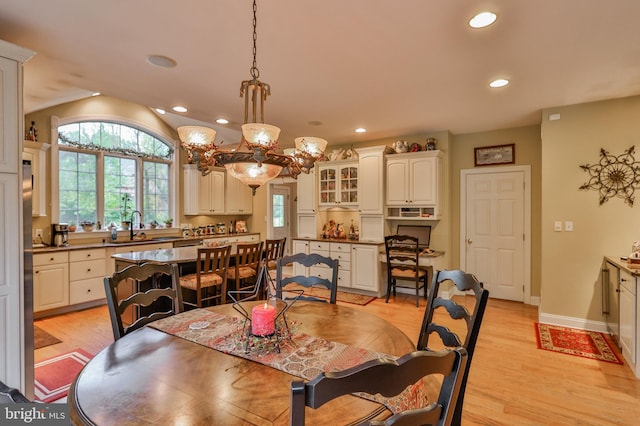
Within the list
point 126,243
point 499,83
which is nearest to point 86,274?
point 126,243

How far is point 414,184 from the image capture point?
5102mm

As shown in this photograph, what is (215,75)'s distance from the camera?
3.02 metres

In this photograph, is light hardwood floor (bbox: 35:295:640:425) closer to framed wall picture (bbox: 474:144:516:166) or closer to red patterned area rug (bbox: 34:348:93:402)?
red patterned area rug (bbox: 34:348:93:402)

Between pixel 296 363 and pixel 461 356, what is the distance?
2.34ft

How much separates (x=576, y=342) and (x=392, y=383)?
3815mm

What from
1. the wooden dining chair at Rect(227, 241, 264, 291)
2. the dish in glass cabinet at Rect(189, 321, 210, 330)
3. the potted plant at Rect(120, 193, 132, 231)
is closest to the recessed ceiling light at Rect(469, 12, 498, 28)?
the dish in glass cabinet at Rect(189, 321, 210, 330)

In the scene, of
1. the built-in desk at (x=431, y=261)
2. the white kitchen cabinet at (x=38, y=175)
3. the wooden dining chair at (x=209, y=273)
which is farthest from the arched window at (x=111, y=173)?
the built-in desk at (x=431, y=261)

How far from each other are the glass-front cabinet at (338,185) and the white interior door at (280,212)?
2.32 metres

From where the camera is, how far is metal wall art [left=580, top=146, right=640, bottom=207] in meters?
3.55

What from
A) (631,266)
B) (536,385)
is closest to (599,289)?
(631,266)

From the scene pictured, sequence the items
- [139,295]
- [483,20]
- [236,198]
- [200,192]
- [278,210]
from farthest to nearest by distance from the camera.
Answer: [278,210] → [236,198] → [200,192] → [483,20] → [139,295]

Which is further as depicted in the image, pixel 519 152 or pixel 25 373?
pixel 519 152

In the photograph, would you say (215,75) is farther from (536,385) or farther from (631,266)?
(631,266)

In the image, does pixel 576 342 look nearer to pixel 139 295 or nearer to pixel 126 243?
pixel 139 295
